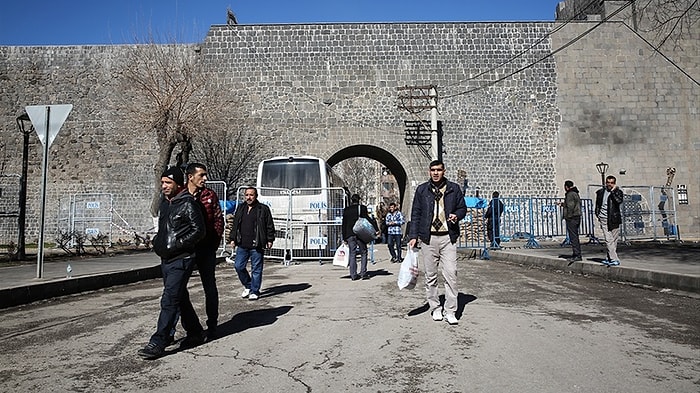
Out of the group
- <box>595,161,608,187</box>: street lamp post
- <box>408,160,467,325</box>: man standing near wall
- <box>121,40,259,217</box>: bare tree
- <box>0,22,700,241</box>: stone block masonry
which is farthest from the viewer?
<box>0,22,700,241</box>: stone block masonry

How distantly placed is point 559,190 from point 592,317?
19.8 metres

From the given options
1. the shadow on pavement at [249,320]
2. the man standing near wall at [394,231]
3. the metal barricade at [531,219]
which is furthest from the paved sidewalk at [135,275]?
the metal barricade at [531,219]

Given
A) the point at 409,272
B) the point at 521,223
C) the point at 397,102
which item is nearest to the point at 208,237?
the point at 409,272

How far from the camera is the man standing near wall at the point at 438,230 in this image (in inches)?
224

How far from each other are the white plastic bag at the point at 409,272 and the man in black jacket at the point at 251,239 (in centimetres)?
239

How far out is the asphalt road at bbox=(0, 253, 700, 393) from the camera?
3.65 meters

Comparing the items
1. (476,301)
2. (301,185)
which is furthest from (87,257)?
(476,301)

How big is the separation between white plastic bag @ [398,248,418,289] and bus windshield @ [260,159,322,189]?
10906 millimetres

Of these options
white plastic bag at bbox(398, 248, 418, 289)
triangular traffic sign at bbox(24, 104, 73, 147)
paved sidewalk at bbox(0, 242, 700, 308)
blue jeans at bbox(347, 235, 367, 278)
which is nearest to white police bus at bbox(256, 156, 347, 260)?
paved sidewalk at bbox(0, 242, 700, 308)

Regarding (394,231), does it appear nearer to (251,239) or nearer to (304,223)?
(304,223)

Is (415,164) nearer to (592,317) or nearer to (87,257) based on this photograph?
(87,257)

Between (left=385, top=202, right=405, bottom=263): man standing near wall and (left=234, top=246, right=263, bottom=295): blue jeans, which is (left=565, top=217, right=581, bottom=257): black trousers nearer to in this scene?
(left=385, top=202, right=405, bottom=263): man standing near wall

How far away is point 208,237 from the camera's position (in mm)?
5078

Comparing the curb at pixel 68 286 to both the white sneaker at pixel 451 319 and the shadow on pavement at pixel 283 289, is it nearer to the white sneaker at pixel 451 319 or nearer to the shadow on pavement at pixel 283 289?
the shadow on pavement at pixel 283 289
